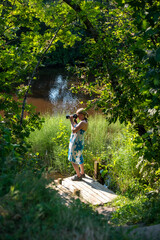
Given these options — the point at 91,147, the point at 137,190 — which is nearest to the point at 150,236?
the point at 137,190

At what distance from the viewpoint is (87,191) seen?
5145 mm

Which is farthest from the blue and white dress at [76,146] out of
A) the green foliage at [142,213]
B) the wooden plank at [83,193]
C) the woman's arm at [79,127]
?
the green foliage at [142,213]

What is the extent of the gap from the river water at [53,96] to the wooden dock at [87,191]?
6.46 meters

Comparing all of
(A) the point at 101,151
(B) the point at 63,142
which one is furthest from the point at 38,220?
(A) the point at 101,151

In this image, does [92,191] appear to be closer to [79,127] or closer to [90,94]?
[79,127]

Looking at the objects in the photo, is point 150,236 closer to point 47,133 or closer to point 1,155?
point 1,155

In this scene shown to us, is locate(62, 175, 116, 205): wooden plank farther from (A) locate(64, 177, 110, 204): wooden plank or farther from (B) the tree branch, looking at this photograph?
(B) the tree branch

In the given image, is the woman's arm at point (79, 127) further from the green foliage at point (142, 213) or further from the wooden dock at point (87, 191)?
the green foliage at point (142, 213)

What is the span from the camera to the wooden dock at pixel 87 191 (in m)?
4.68

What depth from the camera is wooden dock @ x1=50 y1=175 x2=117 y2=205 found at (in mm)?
4676

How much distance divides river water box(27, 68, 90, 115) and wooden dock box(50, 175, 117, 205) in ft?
21.2

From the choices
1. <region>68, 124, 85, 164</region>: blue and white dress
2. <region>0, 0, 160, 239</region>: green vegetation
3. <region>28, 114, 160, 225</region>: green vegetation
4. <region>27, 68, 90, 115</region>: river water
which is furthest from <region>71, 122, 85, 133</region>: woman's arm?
<region>27, 68, 90, 115</region>: river water

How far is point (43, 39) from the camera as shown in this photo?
14.9 feet

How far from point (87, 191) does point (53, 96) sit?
1240cm
